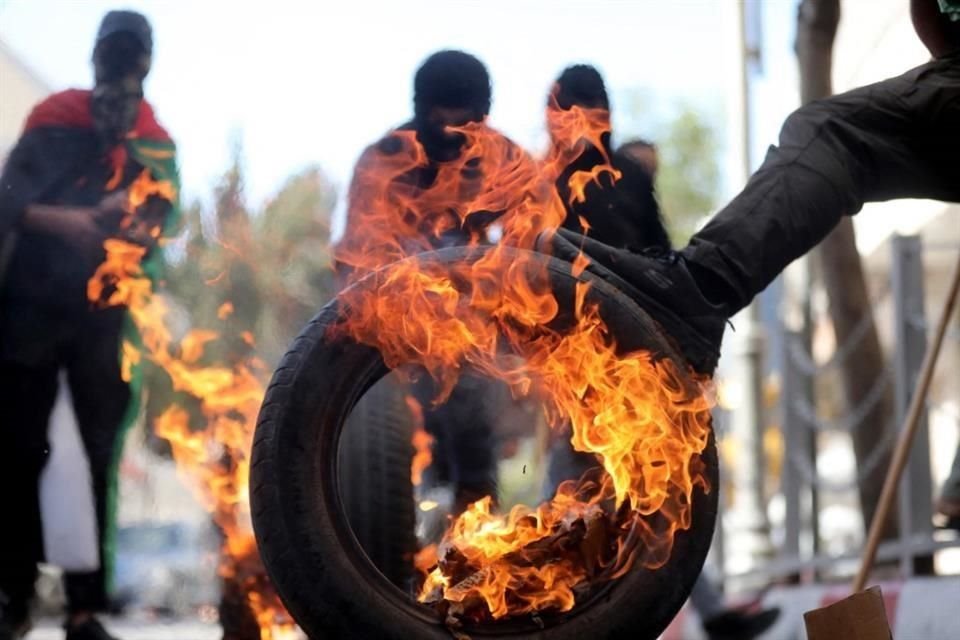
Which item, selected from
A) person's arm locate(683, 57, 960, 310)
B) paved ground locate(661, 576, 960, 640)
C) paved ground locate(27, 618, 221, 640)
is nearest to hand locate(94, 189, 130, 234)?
paved ground locate(27, 618, 221, 640)

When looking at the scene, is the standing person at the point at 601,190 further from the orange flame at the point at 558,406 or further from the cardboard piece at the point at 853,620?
the cardboard piece at the point at 853,620

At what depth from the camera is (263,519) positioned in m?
3.43

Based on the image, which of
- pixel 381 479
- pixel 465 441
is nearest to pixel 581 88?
pixel 465 441

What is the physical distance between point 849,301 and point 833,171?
16.2 ft

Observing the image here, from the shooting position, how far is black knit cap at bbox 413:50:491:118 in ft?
16.5

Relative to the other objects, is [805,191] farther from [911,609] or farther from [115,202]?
[115,202]

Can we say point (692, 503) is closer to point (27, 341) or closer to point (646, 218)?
point (646, 218)

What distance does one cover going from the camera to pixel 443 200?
436 centimetres

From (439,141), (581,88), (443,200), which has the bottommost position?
(443,200)

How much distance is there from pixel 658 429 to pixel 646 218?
1.88 meters

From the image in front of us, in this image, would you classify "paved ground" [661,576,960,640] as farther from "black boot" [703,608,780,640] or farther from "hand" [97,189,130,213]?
"hand" [97,189,130,213]

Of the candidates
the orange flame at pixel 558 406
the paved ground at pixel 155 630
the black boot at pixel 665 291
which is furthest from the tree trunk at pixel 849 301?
the orange flame at pixel 558 406

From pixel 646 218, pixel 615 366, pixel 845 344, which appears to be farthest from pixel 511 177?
pixel 845 344

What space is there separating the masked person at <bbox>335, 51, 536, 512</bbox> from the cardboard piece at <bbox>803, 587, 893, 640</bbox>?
1.43 metres
